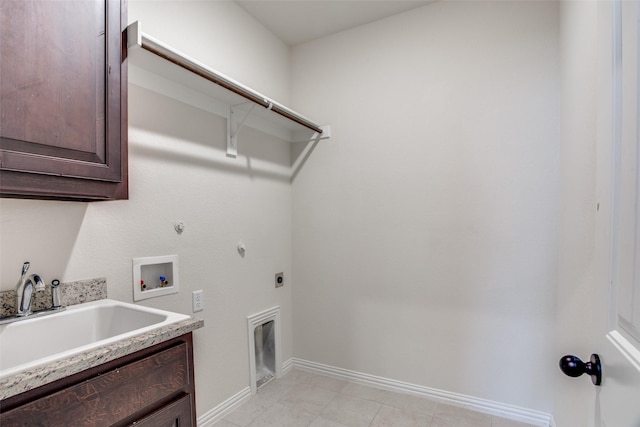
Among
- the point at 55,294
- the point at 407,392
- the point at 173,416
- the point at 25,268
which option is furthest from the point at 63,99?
the point at 407,392

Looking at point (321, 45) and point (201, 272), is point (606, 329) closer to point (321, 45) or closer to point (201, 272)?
point (201, 272)

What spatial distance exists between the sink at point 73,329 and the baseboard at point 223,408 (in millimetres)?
945

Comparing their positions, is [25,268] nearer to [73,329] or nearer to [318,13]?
[73,329]

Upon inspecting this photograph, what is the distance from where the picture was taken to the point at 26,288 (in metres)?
1.13

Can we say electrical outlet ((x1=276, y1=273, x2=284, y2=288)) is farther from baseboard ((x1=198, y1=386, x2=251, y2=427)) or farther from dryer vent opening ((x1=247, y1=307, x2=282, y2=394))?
baseboard ((x1=198, y1=386, x2=251, y2=427))

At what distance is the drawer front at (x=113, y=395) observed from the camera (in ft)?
2.54

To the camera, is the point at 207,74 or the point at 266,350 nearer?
the point at 207,74

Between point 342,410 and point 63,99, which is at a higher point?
point 63,99

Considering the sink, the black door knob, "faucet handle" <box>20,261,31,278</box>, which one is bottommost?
the sink

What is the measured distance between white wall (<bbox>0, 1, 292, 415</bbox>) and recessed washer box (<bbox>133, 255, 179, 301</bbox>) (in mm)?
35

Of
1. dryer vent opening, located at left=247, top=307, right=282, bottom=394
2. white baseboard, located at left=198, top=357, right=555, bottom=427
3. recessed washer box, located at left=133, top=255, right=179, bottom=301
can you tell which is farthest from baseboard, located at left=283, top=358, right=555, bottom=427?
recessed washer box, located at left=133, top=255, right=179, bottom=301

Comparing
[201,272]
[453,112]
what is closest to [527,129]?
[453,112]

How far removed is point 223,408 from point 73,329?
116 centimetres

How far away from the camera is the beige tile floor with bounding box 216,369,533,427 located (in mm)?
1961
